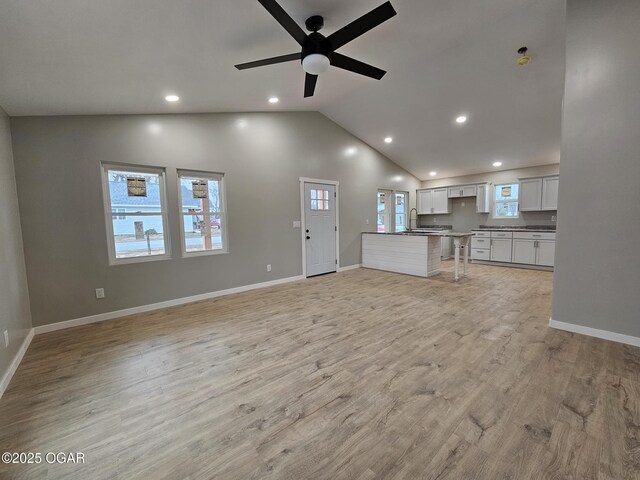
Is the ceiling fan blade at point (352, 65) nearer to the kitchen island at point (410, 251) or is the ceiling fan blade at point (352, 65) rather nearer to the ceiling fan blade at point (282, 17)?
the ceiling fan blade at point (282, 17)

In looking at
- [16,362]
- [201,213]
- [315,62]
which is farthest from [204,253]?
[315,62]

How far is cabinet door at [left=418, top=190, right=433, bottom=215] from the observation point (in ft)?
25.9

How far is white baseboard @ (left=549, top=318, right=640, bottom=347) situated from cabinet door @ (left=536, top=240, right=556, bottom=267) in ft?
11.7

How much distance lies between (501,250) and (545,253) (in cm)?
80

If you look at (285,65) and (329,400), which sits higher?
(285,65)

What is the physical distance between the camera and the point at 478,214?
7121 millimetres

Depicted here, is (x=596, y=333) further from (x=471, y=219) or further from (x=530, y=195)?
(x=471, y=219)

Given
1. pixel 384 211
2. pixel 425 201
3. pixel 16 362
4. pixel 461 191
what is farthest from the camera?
pixel 425 201

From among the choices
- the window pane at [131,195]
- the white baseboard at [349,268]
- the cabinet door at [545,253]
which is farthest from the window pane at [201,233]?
the cabinet door at [545,253]

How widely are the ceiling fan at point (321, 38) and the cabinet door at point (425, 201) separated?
5985 millimetres

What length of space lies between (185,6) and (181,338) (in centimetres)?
292

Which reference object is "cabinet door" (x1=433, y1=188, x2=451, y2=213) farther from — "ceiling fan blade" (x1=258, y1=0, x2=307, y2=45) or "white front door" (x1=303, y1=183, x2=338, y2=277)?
"ceiling fan blade" (x1=258, y1=0, x2=307, y2=45)

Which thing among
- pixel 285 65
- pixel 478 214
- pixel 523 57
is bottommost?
pixel 478 214

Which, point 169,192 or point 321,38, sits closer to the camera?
point 321,38
